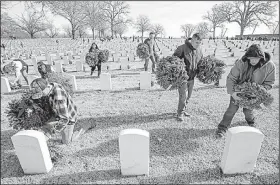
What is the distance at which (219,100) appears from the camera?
19.9 feet

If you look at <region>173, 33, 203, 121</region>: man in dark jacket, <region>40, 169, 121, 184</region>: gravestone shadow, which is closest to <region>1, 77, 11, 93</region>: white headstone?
<region>40, 169, 121, 184</region>: gravestone shadow

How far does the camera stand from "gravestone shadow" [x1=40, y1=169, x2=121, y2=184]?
9.74ft

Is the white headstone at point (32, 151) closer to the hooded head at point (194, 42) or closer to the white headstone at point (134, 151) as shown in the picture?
the white headstone at point (134, 151)

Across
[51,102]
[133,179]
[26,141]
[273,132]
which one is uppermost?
[51,102]

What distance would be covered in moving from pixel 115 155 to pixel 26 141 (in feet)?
5.13

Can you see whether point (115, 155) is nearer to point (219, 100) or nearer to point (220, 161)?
point (220, 161)

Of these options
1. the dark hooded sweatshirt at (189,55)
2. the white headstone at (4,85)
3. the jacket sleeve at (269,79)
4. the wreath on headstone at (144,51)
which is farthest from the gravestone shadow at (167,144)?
the white headstone at (4,85)

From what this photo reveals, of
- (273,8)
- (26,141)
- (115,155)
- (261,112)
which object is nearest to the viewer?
(26,141)

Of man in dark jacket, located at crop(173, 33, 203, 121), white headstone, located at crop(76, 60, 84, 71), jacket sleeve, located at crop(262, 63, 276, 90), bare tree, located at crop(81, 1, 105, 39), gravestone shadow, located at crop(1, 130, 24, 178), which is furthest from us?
bare tree, located at crop(81, 1, 105, 39)

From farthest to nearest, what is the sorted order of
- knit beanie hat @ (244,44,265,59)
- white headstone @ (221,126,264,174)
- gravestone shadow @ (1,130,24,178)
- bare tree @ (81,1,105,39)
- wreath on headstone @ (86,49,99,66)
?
1. bare tree @ (81,1,105,39)
2. wreath on headstone @ (86,49,99,66)
3. gravestone shadow @ (1,130,24,178)
4. knit beanie hat @ (244,44,265,59)
5. white headstone @ (221,126,264,174)

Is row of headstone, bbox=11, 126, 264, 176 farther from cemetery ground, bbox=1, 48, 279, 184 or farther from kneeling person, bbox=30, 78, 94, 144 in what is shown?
kneeling person, bbox=30, 78, 94, 144

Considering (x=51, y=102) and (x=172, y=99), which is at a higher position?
(x=51, y=102)

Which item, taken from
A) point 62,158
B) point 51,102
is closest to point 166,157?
point 62,158

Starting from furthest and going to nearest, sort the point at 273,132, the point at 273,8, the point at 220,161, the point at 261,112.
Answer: the point at 273,8, the point at 261,112, the point at 273,132, the point at 220,161
